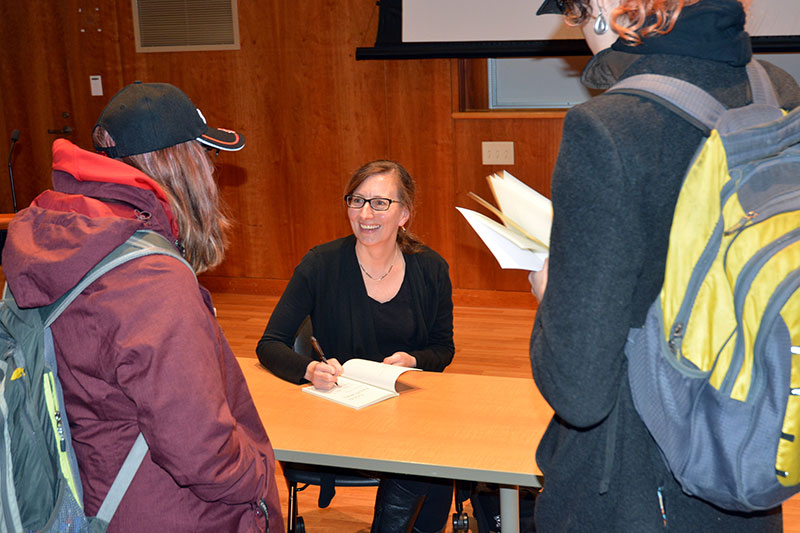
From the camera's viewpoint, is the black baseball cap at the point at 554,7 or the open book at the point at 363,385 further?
the open book at the point at 363,385

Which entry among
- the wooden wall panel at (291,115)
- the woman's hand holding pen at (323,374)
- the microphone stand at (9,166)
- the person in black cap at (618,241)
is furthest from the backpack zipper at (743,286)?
the microphone stand at (9,166)

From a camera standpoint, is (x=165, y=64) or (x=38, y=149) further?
(x=38, y=149)

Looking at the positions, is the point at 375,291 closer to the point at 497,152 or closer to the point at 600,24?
the point at 600,24

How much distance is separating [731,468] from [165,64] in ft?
19.4

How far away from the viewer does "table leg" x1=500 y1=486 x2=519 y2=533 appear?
221cm

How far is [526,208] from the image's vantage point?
4.48 feet

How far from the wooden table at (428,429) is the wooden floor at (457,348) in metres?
0.86

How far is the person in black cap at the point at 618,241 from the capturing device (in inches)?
43.4

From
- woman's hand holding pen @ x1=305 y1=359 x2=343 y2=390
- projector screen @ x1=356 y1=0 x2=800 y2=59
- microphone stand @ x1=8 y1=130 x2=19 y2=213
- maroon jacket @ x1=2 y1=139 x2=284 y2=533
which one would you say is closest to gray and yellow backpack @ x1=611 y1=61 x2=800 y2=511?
maroon jacket @ x1=2 y1=139 x2=284 y2=533

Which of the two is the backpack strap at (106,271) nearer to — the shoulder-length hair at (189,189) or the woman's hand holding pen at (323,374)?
the shoulder-length hair at (189,189)

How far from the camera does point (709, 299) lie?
1.11m

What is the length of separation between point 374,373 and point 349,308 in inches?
18.8

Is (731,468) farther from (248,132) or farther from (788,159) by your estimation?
(248,132)

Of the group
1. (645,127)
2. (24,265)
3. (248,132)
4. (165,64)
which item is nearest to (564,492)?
(645,127)
